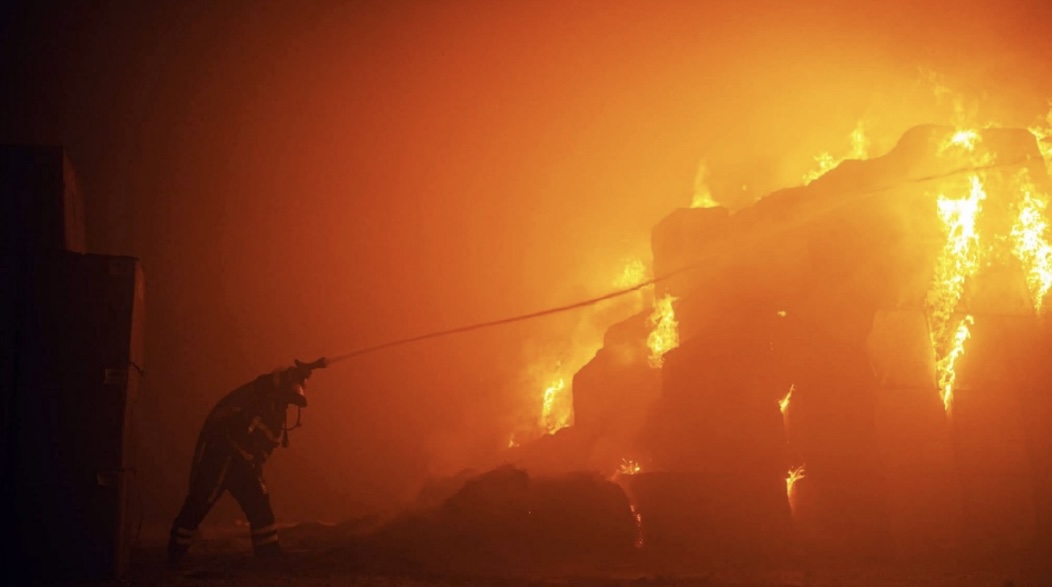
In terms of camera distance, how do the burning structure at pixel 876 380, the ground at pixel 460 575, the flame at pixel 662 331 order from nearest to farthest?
the ground at pixel 460 575, the burning structure at pixel 876 380, the flame at pixel 662 331

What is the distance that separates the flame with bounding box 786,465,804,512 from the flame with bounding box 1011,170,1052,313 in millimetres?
6196

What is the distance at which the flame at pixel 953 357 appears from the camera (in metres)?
15.3

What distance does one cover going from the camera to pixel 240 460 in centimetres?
1177

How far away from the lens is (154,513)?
29750 millimetres

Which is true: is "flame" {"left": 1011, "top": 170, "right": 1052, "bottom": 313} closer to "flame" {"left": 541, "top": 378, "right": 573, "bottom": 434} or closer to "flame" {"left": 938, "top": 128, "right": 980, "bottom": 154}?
"flame" {"left": 938, "top": 128, "right": 980, "bottom": 154}

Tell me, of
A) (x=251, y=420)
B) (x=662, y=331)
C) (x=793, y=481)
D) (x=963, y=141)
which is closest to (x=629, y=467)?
(x=793, y=481)

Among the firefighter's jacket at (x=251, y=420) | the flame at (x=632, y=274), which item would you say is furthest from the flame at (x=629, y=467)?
the flame at (x=632, y=274)

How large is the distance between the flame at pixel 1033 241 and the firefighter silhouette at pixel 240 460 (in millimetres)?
15245

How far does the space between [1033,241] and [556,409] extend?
1680 centimetres

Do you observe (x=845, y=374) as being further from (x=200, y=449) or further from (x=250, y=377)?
(x=250, y=377)

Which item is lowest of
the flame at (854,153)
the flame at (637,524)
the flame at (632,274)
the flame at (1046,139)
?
the flame at (637,524)

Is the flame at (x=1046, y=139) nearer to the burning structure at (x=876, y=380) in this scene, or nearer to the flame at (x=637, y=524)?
the burning structure at (x=876, y=380)

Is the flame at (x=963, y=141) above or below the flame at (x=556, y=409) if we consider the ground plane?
above

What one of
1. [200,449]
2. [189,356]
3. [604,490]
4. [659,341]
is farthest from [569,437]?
[189,356]
